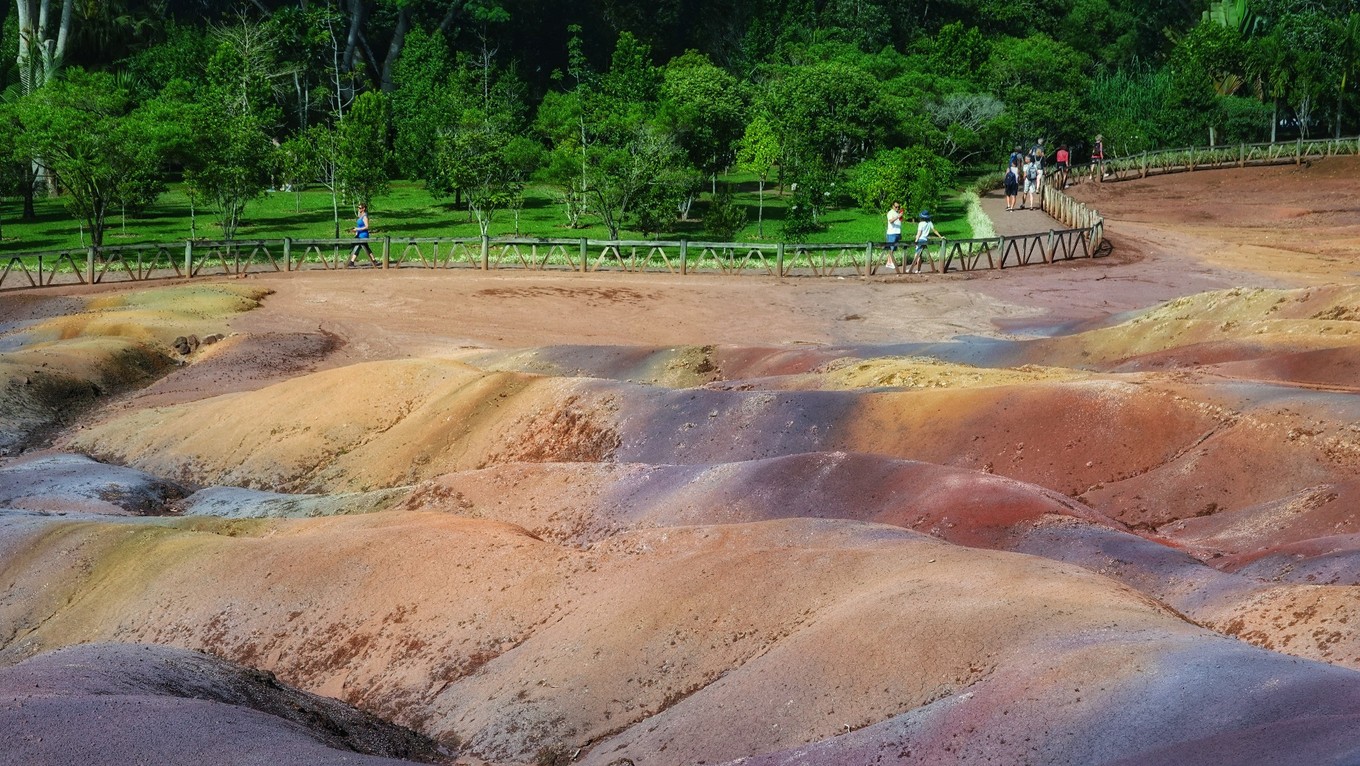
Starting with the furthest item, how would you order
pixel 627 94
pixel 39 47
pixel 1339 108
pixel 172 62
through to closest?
pixel 1339 108 < pixel 172 62 < pixel 39 47 < pixel 627 94

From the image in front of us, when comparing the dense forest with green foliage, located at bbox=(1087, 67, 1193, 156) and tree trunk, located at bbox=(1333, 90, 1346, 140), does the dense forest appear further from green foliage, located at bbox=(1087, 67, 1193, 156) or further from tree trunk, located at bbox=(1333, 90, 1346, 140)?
tree trunk, located at bbox=(1333, 90, 1346, 140)

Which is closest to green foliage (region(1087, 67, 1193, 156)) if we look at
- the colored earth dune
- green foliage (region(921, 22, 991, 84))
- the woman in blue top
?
green foliage (region(921, 22, 991, 84))

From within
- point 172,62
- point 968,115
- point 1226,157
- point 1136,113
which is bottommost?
point 1226,157

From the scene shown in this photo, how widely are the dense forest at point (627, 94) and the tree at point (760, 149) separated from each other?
106 millimetres

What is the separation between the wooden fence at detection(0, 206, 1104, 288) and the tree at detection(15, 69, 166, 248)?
6.69 ft

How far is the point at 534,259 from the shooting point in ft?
129

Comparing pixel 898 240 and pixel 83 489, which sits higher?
pixel 898 240

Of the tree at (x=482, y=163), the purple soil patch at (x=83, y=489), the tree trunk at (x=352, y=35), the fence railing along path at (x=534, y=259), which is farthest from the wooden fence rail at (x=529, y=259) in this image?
the tree trunk at (x=352, y=35)

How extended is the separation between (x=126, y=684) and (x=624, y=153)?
124 ft

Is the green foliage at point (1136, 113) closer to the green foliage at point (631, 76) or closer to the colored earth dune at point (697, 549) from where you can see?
the green foliage at point (631, 76)

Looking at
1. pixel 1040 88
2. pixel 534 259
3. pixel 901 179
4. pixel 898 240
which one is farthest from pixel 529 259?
pixel 1040 88

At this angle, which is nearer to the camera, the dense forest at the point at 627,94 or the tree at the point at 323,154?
the dense forest at the point at 627,94

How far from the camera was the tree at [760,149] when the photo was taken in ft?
162

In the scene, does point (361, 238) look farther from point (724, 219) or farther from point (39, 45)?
point (39, 45)
